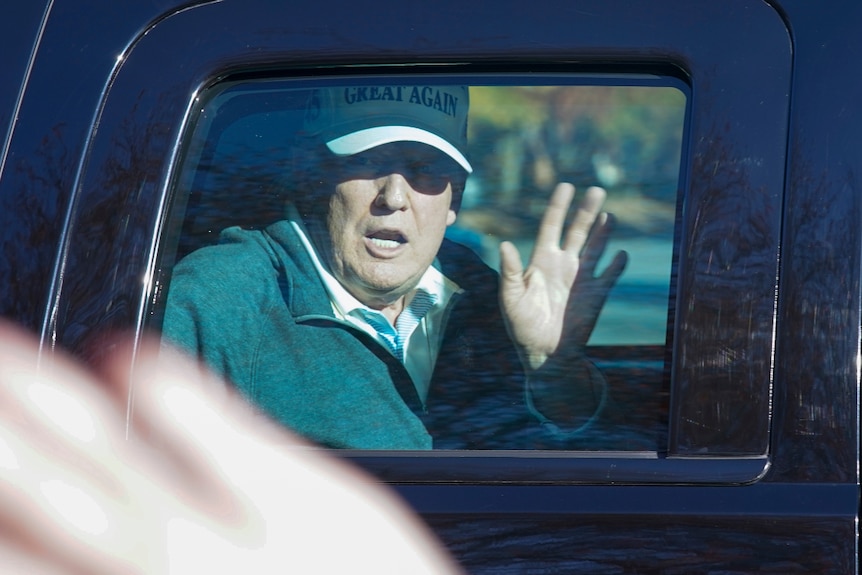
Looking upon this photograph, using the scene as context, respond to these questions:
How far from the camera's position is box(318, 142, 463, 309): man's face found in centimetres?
153

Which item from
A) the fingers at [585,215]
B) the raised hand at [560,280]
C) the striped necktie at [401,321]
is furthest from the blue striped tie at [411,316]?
the fingers at [585,215]

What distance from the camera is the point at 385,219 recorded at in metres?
1.55

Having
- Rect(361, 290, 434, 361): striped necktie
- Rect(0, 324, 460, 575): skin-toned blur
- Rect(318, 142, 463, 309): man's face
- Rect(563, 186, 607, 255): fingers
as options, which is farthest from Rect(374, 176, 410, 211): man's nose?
Rect(0, 324, 460, 575): skin-toned blur

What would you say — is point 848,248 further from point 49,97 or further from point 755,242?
point 49,97

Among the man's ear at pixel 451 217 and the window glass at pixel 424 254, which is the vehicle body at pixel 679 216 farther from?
the man's ear at pixel 451 217

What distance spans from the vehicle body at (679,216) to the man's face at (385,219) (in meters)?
0.13

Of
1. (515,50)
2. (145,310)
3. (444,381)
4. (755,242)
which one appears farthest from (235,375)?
(755,242)

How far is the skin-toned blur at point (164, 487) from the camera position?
136cm

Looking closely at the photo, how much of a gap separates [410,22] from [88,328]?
0.57m

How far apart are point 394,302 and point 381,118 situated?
249 millimetres

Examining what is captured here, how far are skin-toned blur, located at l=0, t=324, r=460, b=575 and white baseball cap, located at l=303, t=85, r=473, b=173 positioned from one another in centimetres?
37

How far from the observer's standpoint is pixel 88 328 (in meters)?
1.44

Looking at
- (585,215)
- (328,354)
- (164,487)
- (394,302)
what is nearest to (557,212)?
(585,215)

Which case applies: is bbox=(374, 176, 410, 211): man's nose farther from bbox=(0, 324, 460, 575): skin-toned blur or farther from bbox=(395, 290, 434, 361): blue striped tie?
bbox=(0, 324, 460, 575): skin-toned blur
